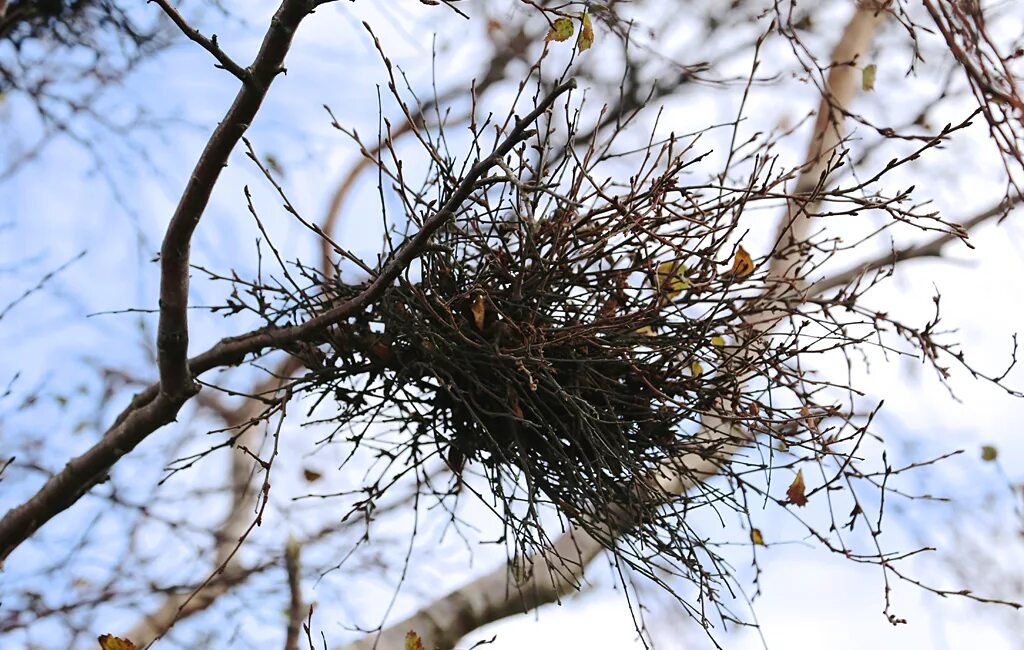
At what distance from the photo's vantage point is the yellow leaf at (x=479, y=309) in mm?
927

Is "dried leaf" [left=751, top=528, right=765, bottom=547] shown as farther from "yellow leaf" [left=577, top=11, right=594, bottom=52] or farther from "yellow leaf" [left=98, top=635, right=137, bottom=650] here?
"yellow leaf" [left=98, top=635, right=137, bottom=650]

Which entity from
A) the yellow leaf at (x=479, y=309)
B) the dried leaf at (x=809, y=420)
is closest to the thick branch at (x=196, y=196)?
the yellow leaf at (x=479, y=309)

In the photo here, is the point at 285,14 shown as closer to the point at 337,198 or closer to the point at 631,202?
the point at 631,202

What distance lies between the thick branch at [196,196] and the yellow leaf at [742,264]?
1.72 ft

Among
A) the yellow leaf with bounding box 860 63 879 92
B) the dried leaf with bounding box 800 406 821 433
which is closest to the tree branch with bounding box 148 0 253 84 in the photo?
the dried leaf with bounding box 800 406 821 433

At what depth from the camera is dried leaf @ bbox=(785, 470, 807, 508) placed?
41.9 inches

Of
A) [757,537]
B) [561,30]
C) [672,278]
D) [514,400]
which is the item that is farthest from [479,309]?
[757,537]

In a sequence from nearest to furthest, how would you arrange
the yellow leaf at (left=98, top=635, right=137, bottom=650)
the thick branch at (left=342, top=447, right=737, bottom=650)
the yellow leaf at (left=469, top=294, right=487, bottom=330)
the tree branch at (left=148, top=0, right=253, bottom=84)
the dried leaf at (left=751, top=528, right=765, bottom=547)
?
the tree branch at (left=148, top=0, right=253, bottom=84) < the yellow leaf at (left=469, top=294, right=487, bottom=330) < the yellow leaf at (left=98, top=635, right=137, bottom=650) < the dried leaf at (left=751, top=528, right=765, bottom=547) < the thick branch at (left=342, top=447, right=737, bottom=650)

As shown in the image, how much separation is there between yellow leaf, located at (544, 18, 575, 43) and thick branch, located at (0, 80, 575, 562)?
18 cm

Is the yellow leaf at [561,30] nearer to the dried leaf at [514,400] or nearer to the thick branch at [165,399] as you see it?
the thick branch at [165,399]

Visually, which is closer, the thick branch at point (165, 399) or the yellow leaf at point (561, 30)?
the thick branch at point (165, 399)

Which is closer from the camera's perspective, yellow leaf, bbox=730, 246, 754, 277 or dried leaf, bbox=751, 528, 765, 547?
yellow leaf, bbox=730, 246, 754, 277

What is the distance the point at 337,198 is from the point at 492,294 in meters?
2.50

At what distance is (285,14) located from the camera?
78cm
